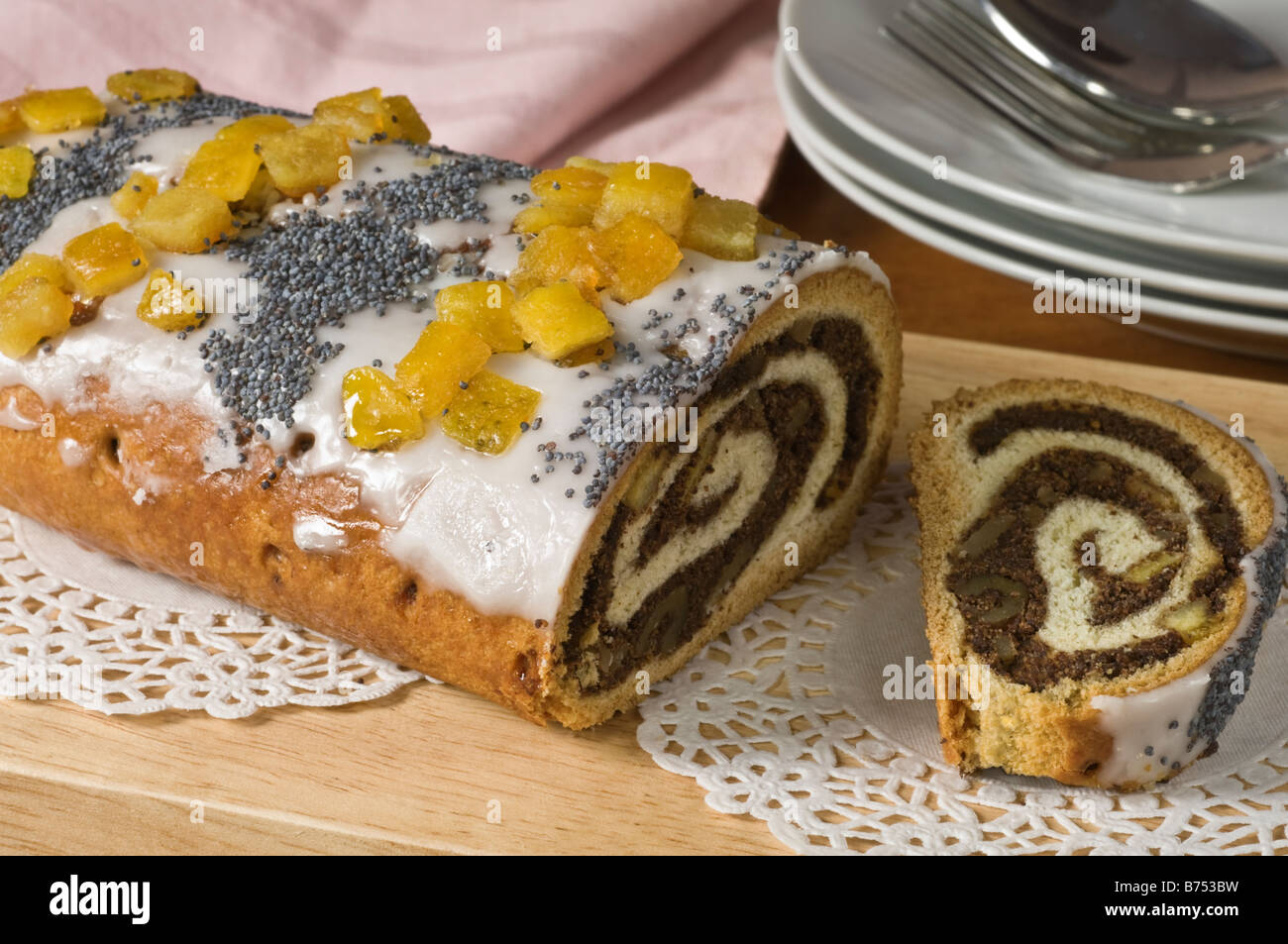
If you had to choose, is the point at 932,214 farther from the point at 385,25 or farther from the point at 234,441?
the point at 385,25

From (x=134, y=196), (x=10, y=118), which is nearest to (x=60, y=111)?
(x=10, y=118)

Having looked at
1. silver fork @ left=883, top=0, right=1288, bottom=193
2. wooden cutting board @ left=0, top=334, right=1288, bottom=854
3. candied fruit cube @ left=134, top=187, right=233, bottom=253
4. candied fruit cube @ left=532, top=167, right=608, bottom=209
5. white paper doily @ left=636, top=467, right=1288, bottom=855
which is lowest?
wooden cutting board @ left=0, top=334, right=1288, bottom=854

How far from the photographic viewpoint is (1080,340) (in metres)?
3.41

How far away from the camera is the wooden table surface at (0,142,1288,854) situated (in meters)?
2.09

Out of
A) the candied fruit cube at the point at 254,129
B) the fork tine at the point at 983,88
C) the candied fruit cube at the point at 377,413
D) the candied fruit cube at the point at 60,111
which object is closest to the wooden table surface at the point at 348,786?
the candied fruit cube at the point at 377,413

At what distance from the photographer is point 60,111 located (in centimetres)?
286

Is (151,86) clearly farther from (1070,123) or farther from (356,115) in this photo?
(1070,123)

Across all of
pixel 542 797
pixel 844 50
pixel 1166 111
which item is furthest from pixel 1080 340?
pixel 542 797

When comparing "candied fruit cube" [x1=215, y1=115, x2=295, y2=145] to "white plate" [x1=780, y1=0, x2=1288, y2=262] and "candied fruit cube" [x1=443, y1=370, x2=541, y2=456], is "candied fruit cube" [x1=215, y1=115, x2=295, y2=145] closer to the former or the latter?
"candied fruit cube" [x1=443, y1=370, x2=541, y2=456]

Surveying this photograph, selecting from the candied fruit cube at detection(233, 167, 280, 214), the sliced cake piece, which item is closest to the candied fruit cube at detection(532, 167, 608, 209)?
the candied fruit cube at detection(233, 167, 280, 214)

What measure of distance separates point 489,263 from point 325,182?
0.42m

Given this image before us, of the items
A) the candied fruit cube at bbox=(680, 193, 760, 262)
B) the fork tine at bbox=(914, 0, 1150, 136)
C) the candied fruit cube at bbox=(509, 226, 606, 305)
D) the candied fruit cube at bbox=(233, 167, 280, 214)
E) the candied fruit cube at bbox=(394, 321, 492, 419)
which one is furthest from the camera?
the fork tine at bbox=(914, 0, 1150, 136)

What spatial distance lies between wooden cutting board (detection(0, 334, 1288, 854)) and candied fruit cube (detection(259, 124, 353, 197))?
3.15ft

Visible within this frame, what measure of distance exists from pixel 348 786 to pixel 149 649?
535 millimetres
